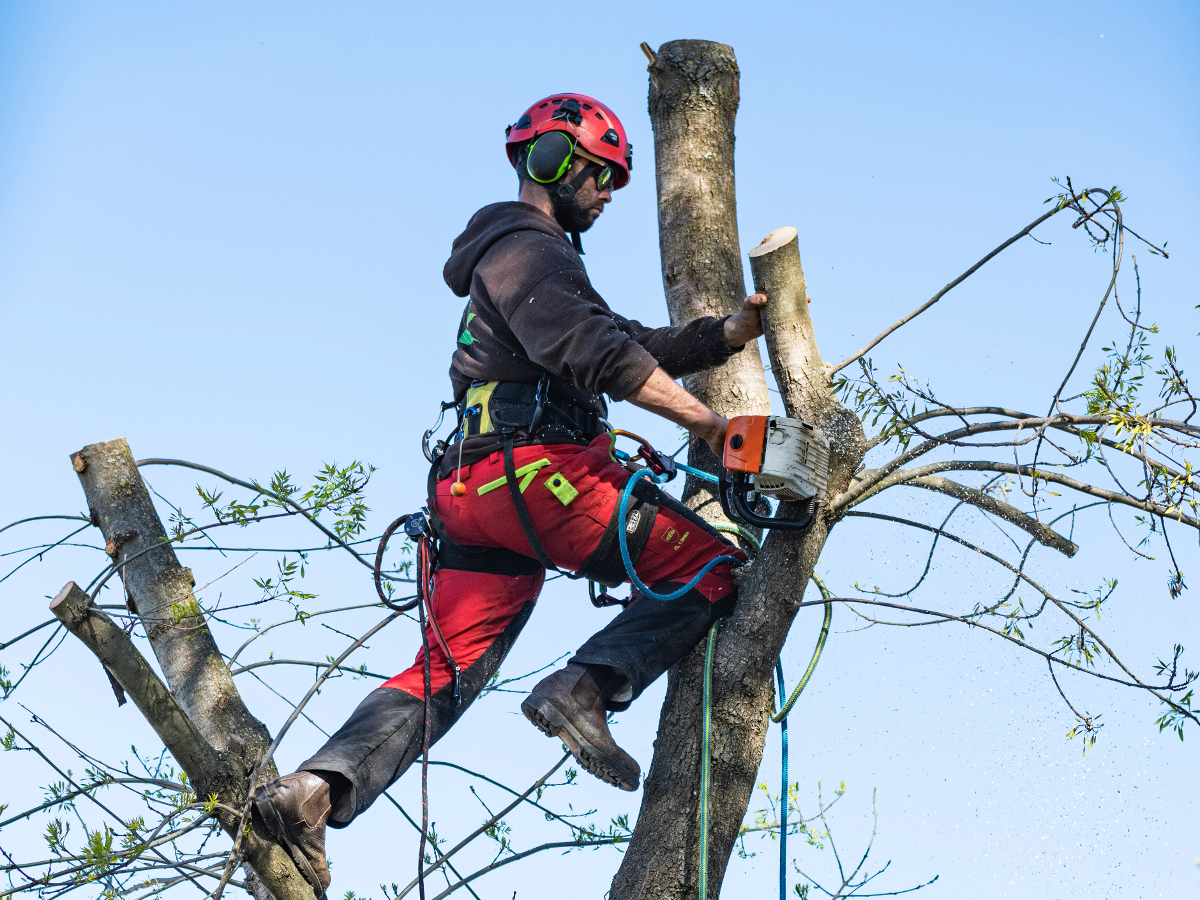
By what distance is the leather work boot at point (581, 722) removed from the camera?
282 cm

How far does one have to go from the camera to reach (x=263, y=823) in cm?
257

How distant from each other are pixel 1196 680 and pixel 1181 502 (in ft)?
1.66

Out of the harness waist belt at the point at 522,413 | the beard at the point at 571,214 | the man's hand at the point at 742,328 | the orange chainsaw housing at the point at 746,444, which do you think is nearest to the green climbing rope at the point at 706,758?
the orange chainsaw housing at the point at 746,444

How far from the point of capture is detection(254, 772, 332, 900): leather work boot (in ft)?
8.39

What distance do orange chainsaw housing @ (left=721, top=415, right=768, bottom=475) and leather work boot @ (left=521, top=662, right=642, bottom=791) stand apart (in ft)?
2.31

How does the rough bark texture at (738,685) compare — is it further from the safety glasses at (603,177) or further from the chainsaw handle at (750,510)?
the safety glasses at (603,177)

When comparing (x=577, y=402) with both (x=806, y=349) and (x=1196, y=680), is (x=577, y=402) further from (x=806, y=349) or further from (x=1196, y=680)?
(x=1196, y=680)

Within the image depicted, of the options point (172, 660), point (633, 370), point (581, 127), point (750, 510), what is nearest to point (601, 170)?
point (581, 127)

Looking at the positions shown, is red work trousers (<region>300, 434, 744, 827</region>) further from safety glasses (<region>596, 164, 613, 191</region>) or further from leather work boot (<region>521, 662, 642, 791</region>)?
safety glasses (<region>596, 164, 613, 191</region>)

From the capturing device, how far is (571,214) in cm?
339

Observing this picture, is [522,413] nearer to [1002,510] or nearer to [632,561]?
[632,561]

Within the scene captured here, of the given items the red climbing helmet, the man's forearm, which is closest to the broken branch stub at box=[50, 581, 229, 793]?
the man's forearm

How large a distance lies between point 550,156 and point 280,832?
199cm

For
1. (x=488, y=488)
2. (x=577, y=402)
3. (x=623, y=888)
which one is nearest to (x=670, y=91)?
(x=577, y=402)
